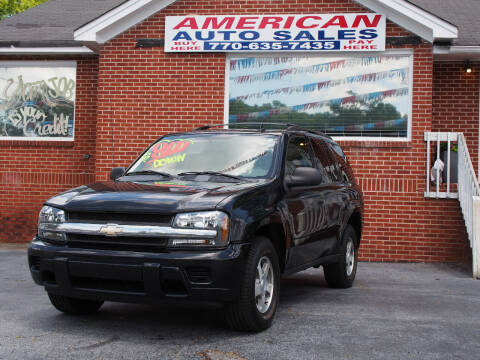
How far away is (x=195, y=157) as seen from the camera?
603cm

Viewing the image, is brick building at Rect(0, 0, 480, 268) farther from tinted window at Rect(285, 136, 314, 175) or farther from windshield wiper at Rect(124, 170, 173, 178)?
windshield wiper at Rect(124, 170, 173, 178)

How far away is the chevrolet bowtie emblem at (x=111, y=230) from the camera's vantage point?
15.6ft

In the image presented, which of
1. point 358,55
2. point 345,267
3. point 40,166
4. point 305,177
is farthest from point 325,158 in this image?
point 40,166

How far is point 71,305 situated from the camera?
5.54 m

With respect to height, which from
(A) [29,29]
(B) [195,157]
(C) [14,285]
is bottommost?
(C) [14,285]

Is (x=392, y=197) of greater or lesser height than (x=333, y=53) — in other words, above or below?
below

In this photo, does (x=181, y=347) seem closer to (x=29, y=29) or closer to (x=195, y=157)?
(x=195, y=157)

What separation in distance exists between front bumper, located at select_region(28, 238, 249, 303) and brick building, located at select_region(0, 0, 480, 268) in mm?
6427

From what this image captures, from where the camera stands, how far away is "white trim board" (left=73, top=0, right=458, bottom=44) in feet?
33.6

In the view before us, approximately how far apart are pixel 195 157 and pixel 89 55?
23.6 ft

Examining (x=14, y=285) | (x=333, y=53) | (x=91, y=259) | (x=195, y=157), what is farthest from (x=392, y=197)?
(x=91, y=259)

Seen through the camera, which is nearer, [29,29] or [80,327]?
[80,327]

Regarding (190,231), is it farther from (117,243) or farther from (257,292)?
(257,292)

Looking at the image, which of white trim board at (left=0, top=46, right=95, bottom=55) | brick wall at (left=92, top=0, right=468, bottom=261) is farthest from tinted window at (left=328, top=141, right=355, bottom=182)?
white trim board at (left=0, top=46, right=95, bottom=55)
